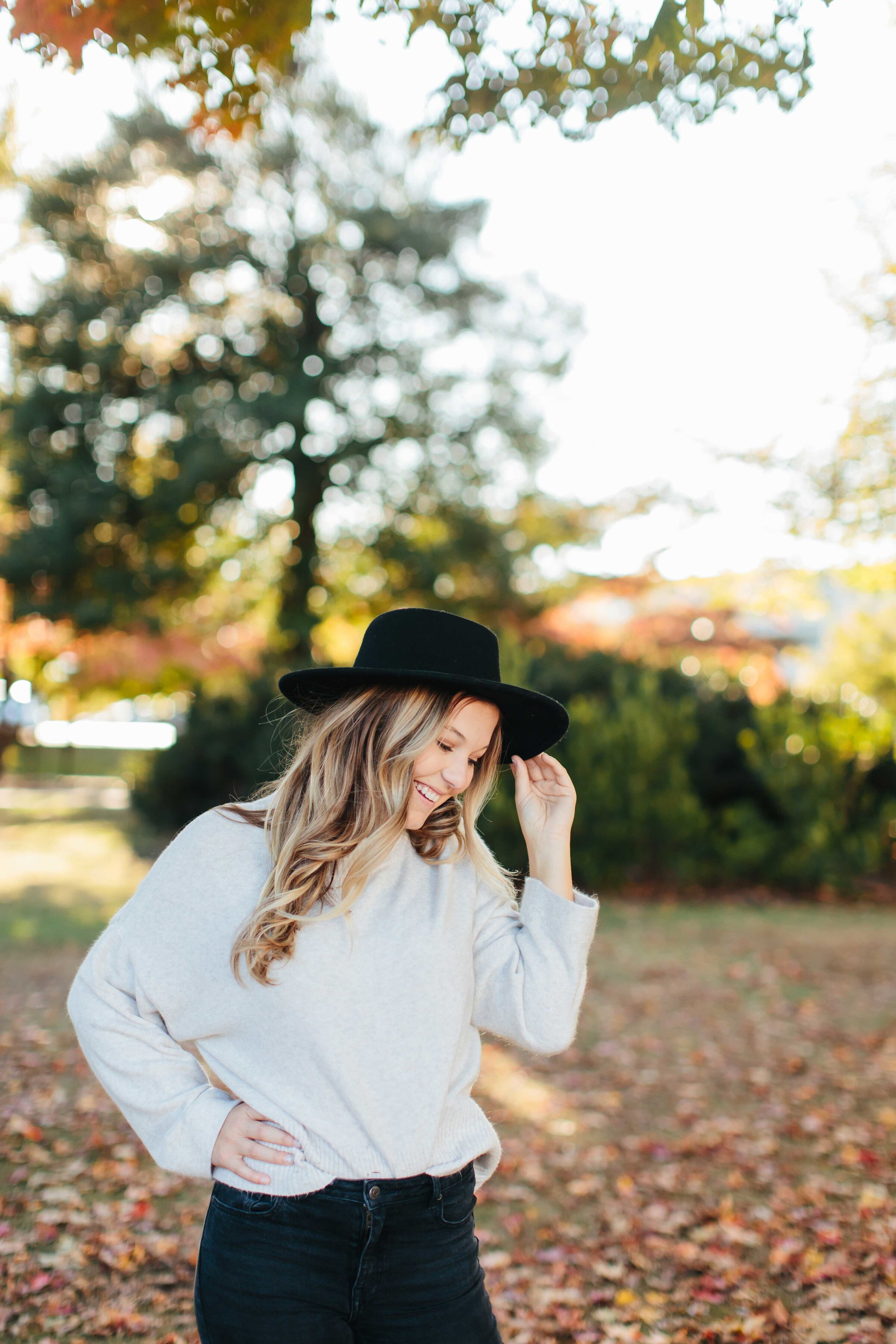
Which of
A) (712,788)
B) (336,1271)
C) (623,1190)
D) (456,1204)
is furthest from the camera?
(712,788)

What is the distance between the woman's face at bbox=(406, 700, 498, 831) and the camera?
2.04 m

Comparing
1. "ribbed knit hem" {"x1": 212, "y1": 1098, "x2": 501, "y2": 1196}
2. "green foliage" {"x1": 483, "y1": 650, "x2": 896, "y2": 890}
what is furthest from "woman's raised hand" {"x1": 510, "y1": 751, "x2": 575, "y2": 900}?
"green foliage" {"x1": 483, "y1": 650, "x2": 896, "y2": 890}

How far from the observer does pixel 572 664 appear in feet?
43.5

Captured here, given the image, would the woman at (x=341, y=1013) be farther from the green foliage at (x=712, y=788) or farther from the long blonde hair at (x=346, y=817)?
the green foliage at (x=712, y=788)

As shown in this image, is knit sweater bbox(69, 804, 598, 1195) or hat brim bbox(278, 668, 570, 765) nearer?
knit sweater bbox(69, 804, 598, 1195)

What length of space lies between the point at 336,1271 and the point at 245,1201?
194mm

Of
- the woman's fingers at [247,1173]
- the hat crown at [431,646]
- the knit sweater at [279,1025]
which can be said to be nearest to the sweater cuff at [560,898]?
the knit sweater at [279,1025]

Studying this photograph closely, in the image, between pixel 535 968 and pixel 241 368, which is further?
pixel 241 368

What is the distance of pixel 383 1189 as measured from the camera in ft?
5.90

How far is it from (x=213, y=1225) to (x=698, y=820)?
10953 mm

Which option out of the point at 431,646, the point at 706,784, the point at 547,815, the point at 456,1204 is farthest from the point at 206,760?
the point at 456,1204

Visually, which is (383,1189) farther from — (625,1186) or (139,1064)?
(625,1186)

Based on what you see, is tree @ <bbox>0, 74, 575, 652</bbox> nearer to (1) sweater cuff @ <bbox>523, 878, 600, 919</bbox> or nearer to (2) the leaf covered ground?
(2) the leaf covered ground

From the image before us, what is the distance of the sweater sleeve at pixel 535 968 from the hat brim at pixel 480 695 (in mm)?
330
